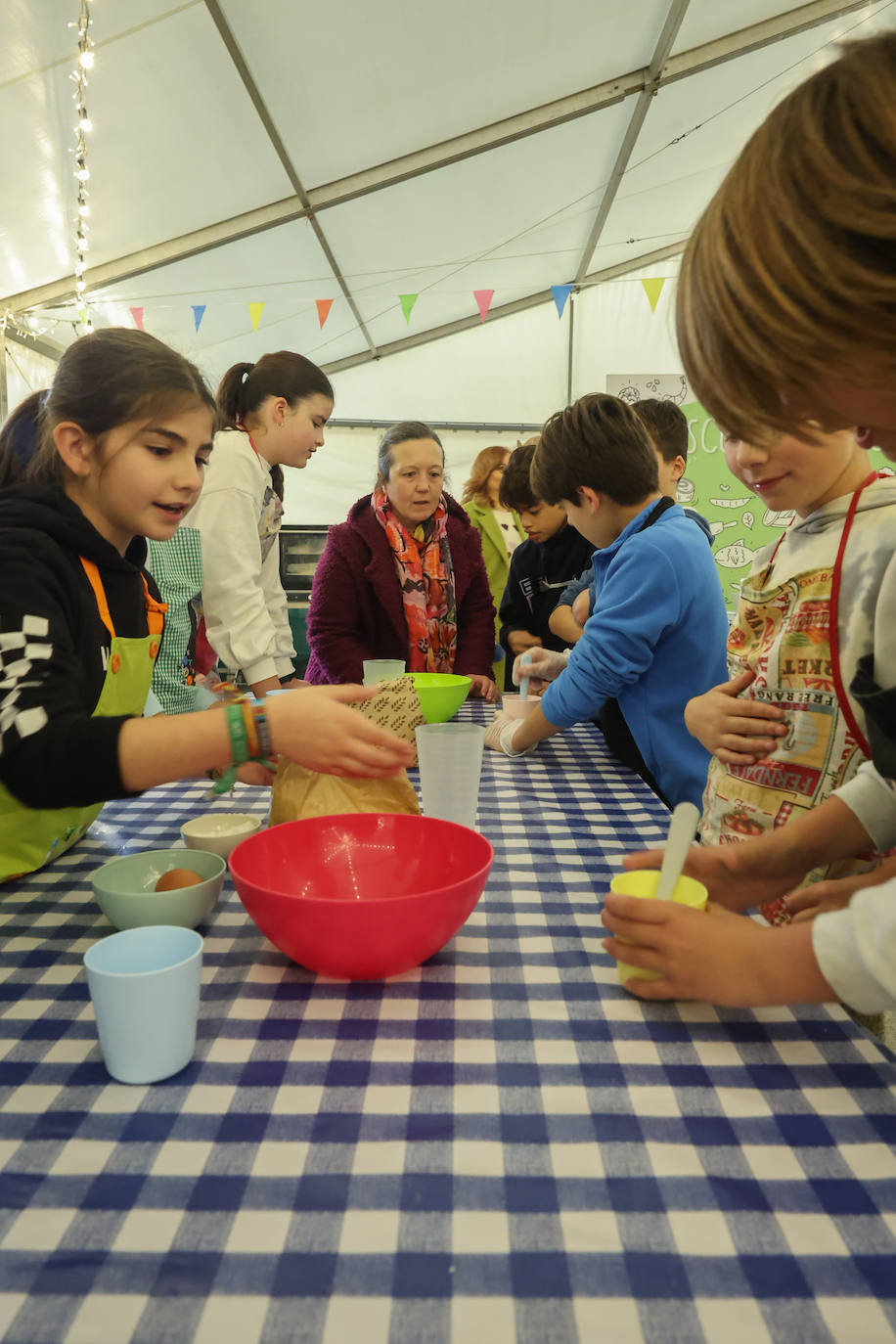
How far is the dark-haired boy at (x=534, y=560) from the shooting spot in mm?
2744

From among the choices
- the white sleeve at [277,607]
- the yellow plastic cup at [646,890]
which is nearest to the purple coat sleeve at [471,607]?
the white sleeve at [277,607]

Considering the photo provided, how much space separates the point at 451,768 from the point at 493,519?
2.65 metres

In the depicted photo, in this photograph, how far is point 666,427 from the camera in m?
2.33

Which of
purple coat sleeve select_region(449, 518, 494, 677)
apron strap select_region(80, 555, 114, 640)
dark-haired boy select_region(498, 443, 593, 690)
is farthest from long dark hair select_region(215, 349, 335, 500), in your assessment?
apron strap select_region(80, 555, 114, 640)

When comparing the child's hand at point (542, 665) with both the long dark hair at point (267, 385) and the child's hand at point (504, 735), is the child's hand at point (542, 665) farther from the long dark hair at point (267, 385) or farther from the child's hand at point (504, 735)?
the long dark hair at point (267, 385)

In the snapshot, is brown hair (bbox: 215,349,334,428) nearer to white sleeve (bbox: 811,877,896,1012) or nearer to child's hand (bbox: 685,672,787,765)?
child's hand (bbox: 685,672,787,765)

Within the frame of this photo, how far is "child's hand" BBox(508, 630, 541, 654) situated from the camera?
2.75 m

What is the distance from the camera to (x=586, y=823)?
1185mm

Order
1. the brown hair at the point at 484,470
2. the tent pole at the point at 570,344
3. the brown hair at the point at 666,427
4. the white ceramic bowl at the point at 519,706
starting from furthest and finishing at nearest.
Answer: the tent pole at the point at 570,344, the brown hair at the point at 484,470, the brown hair at the point at 666,427, the white ceramic bowl at the point at 519,706

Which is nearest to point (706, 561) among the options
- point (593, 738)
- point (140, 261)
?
point (593, 738)

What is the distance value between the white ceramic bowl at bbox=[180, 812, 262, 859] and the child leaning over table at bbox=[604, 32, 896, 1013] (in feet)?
1.65

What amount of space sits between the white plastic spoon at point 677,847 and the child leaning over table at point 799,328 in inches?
1.8

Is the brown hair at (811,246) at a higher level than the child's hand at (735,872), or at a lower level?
higher

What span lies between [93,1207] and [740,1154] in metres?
0.41
